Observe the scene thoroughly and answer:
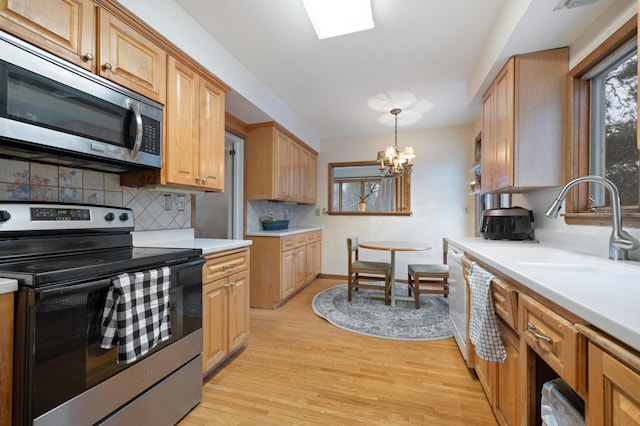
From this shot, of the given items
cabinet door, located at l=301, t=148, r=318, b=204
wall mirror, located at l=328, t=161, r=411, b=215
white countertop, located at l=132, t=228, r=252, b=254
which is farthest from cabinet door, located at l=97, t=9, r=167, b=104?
wall mirror, located at l=328, t=161, r=411, b=215

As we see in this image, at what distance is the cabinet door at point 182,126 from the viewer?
1758mm

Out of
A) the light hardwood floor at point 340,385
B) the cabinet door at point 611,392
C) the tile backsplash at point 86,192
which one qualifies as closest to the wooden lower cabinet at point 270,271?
the light hardwood floor at point 340,385

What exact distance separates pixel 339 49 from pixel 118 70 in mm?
1638

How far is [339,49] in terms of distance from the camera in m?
2.28

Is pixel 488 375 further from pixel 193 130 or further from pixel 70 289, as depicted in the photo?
pixel 193 130

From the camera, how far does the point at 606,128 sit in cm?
165

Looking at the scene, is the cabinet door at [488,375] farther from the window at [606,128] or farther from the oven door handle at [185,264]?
the oven door handle at [185,264]

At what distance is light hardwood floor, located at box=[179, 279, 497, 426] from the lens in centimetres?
148

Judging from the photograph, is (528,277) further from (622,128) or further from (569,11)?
(569,11)

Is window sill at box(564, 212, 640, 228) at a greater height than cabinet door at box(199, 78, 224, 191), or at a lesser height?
lesser

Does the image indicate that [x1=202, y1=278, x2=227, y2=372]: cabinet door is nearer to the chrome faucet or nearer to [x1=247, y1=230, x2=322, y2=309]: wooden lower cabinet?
[x1=247, y1=230, x2=322, y2=309]: wooden lower cabinet

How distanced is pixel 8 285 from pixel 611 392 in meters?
1.68

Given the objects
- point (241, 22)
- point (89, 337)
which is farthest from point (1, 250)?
point (241, 22)

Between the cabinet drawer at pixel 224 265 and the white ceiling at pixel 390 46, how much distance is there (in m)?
1.51
